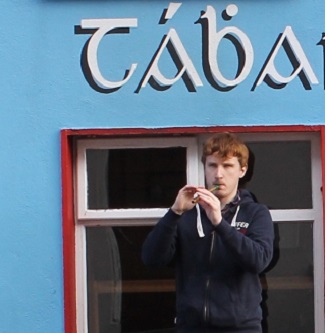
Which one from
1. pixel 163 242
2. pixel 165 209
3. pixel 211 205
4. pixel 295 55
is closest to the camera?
pixel 211 205

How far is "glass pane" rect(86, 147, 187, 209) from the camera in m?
4.60

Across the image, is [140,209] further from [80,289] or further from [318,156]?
[318,156]

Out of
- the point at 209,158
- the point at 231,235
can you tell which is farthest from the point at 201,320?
the point at 209,158

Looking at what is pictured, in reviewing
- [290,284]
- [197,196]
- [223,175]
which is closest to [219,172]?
[223,175]

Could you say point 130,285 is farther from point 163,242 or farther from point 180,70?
point 180,70

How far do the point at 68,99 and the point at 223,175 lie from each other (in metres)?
0.94

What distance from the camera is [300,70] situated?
4457mm

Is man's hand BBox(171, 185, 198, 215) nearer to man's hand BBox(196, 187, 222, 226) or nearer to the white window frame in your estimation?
man's hand BBox(196, 187, 222, 226)

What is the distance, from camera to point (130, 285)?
15.3 ft

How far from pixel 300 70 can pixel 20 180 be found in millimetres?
1423

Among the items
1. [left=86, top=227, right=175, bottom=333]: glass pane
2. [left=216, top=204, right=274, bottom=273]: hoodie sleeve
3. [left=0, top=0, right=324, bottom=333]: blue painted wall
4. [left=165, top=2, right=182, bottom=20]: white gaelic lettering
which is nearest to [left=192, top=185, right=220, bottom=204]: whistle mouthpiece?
[left=216, top=204, right=274, bottom=273]: hoodie sleeve

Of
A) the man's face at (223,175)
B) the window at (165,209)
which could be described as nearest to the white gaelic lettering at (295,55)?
the window at (165,209)

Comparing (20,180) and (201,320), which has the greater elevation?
(20,180)

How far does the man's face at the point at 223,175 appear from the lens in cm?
400
